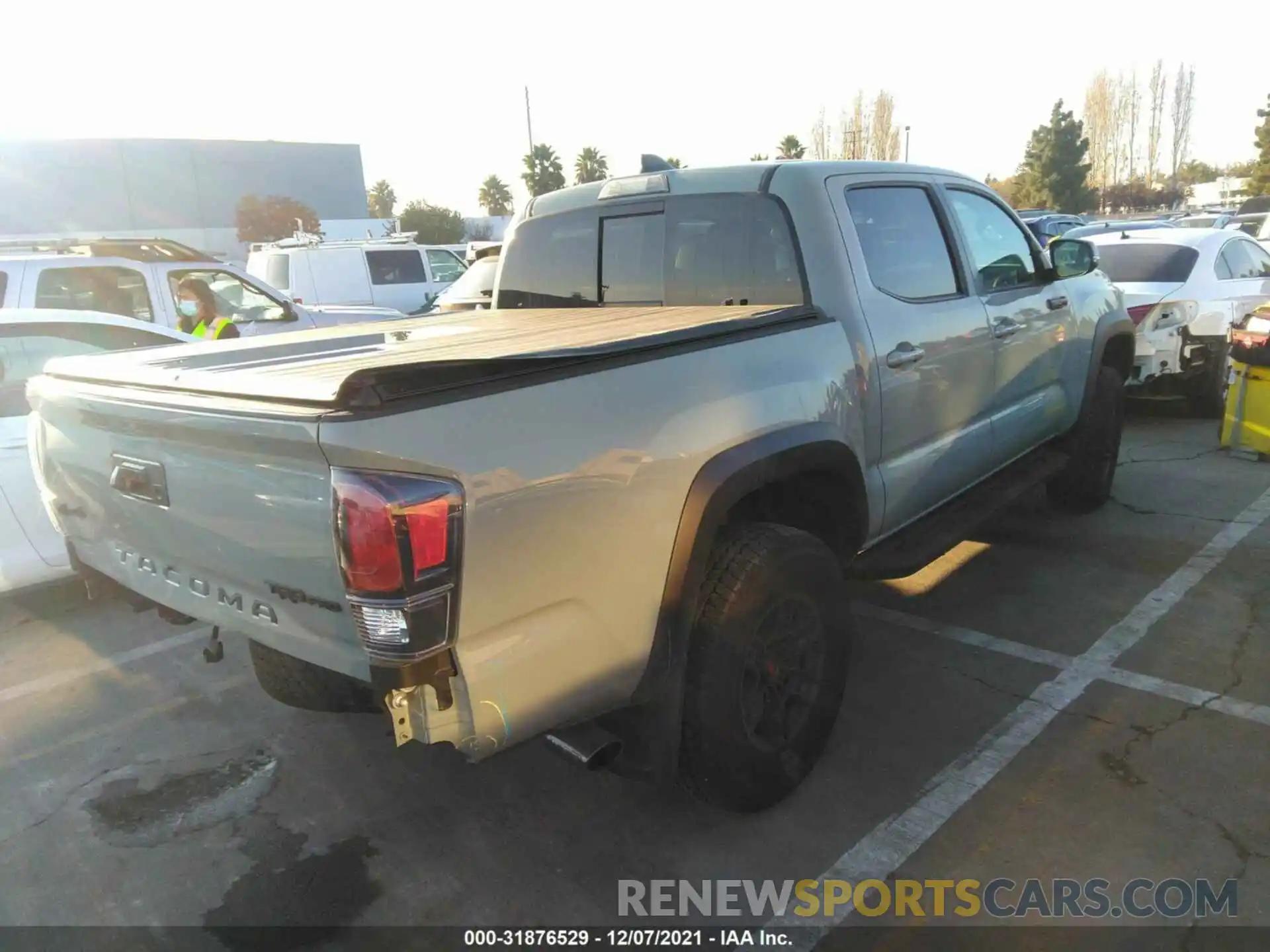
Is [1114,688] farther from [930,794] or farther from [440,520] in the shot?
[440,520]

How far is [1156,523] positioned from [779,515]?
3.51 meters

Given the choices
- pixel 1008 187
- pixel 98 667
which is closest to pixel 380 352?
pixel 98 667

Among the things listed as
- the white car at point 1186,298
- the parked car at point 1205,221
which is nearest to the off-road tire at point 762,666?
the white car at point 1186,298

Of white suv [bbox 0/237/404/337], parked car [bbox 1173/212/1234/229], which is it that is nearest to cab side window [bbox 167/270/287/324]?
white suv [bbox 0/237/404/337]

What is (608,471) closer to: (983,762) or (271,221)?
(983,762)

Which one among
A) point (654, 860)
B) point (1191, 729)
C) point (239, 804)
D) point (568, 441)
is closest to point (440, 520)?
point (568, 441)

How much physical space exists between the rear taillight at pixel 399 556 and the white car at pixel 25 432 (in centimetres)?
314

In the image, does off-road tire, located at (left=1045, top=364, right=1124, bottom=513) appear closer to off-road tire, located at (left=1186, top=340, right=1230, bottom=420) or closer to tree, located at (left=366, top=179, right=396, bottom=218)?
off-road tire, located at (left=1186, top=340, right=1230, bottom=420)

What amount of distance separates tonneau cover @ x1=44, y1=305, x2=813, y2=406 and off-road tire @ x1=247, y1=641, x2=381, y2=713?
26.5 inches

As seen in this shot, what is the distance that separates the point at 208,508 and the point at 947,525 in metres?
2.83

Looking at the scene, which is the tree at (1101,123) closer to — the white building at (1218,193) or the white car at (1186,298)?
the white building at (1218,193)

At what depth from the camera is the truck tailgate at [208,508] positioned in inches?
79.6

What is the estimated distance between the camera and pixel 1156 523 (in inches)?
215

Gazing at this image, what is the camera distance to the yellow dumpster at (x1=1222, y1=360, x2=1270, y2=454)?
646 centimetres
